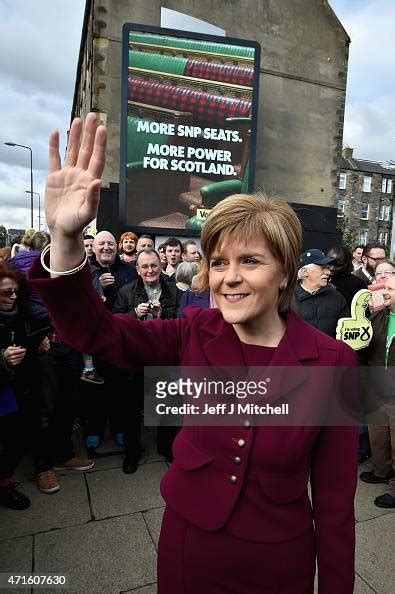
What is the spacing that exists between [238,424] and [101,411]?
327 cm

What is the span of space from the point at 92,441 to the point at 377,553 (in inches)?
107

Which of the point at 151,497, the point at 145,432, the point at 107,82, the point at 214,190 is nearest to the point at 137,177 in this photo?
the point at 214,190

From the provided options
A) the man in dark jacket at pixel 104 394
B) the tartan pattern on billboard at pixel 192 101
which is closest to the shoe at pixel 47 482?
the man in dark jacket at pixel 104 394

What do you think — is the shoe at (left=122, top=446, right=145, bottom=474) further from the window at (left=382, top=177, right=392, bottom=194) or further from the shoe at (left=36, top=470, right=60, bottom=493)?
the window at (left=382, top=177, right=392, bottom=194)

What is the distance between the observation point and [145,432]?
185 inches

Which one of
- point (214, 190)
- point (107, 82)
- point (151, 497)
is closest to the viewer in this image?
point (151, 497)

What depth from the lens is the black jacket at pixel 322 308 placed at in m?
4.02

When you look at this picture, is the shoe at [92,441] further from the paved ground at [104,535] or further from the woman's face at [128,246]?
the woman's face at [128,246]

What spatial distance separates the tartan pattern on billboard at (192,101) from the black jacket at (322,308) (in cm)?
1023

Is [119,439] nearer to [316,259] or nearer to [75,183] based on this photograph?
[316,259]

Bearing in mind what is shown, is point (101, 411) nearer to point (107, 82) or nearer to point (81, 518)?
point (81, 518)

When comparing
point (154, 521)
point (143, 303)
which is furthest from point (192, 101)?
point (154, 521)

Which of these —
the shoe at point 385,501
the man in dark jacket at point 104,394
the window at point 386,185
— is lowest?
the shoe at point 385,501

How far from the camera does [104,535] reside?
9.03 ft
